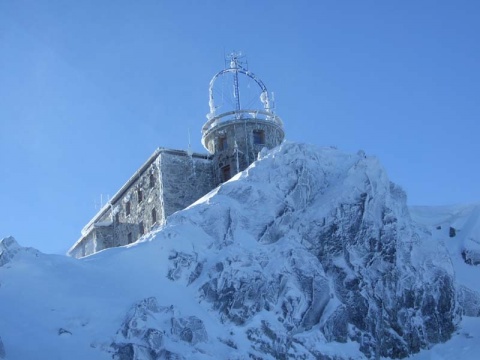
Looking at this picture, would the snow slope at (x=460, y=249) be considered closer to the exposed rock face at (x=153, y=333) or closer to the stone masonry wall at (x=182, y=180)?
the exposed rock face at (x=153, y=333)

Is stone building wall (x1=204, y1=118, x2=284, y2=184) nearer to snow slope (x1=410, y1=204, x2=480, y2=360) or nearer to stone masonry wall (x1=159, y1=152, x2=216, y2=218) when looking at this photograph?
stone masonry wall (x1=159, y1=152, x2=216, y2=218)

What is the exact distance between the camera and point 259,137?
52125mm

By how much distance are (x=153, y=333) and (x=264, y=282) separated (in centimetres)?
801

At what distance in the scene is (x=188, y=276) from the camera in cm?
3541

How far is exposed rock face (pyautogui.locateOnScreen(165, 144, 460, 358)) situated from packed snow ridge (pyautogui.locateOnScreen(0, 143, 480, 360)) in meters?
0.07

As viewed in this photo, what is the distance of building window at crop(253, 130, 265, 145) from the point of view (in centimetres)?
5181

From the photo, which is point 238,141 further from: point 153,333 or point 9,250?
point 153,333

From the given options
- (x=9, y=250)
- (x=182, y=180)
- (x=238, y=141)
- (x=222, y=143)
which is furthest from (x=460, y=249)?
(x=9, y=250)

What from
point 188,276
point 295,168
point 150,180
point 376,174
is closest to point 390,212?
point 376,174

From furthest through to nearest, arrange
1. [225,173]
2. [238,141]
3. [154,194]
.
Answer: [238,141]
[225,173]
[154,194]

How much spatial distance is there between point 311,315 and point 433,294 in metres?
9.21

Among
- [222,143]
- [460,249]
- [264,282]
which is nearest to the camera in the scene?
[264,282]

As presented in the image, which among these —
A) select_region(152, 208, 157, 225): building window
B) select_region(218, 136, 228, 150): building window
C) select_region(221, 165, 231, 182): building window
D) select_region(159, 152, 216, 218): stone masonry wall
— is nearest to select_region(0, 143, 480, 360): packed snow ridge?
select_region(221, 165, 231, 182): building window

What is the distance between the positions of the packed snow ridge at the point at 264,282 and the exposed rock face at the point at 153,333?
51 millimetres
